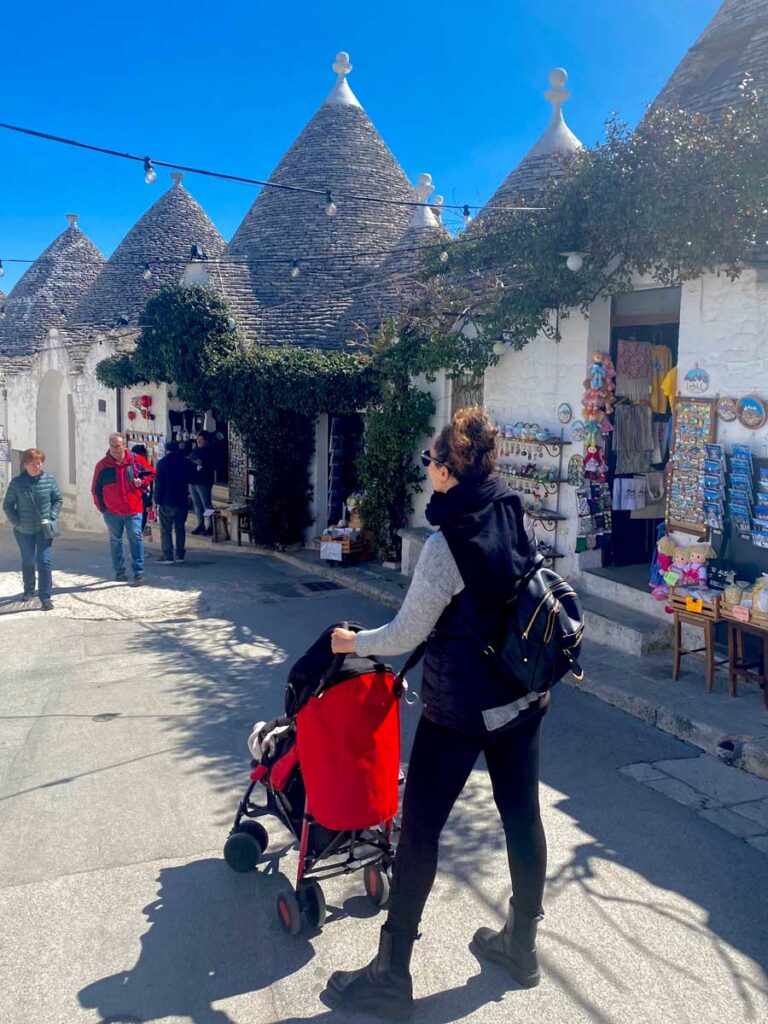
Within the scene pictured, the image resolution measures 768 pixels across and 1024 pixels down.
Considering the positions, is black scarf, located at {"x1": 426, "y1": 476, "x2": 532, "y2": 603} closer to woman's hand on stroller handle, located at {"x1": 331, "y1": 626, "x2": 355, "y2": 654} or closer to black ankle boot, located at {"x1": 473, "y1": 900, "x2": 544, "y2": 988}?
woman's hand on stroller handle, located at {"x1": 331, "y1": 626, "x2": 355, "y2": 654}

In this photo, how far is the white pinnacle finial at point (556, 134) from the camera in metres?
13.1

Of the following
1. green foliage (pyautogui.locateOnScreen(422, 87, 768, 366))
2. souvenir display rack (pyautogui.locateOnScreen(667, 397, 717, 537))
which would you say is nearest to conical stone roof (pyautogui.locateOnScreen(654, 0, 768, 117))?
green foliage (pyautogui.locateOnScreen(422, 87, 768, 366))

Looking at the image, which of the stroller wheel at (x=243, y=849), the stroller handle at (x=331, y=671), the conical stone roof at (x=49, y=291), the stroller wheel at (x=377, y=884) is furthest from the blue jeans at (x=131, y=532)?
the conical stone roof at (x=49, y=291)

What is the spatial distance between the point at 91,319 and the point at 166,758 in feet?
64.7

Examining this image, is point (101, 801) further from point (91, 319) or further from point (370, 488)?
point (91, 319)

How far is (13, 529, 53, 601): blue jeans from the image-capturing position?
9.66m

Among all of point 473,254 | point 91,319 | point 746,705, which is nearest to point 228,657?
point 746,705

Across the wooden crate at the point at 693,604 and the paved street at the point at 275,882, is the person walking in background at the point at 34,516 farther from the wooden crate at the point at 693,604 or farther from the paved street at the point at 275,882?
the wooden crate at the point at 693,604

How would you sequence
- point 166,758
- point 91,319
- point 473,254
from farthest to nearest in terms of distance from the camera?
point 91,319, point 473,254, point 166,758

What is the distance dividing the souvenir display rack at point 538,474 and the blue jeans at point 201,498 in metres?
7.51

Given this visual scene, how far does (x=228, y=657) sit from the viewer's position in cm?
801

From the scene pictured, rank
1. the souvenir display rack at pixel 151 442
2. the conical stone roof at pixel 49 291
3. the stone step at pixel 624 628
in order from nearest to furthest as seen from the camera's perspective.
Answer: the stone step at pixel 624 628, the souvenir display rack at pixel 151 442, the conical stone roof at pixel 49 291

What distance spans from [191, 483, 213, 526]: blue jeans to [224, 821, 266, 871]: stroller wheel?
11808 millimetres

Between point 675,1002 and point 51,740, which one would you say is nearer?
point 675,1002
